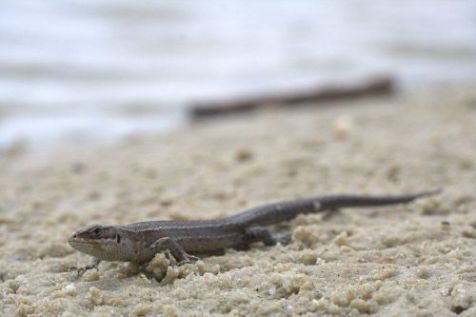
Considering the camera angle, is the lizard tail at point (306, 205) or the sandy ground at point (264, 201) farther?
the lizard tail at point (306, 205)

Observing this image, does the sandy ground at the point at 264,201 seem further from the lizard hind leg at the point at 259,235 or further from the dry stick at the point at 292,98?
the dry stick at the point at 292,98

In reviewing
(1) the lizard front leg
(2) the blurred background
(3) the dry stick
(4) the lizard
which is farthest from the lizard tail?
(3) the dry stick

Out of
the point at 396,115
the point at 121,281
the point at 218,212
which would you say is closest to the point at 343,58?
the point at 396,115

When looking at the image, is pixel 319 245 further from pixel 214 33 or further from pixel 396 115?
pixel 214 33

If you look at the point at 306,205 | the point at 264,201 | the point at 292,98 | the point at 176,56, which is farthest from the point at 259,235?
the point at 176,56

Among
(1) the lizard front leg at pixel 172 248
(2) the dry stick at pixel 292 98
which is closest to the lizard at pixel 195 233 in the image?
(1) the lizard front leg at pixel 172 248

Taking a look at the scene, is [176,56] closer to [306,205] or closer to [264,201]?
[264,201]
